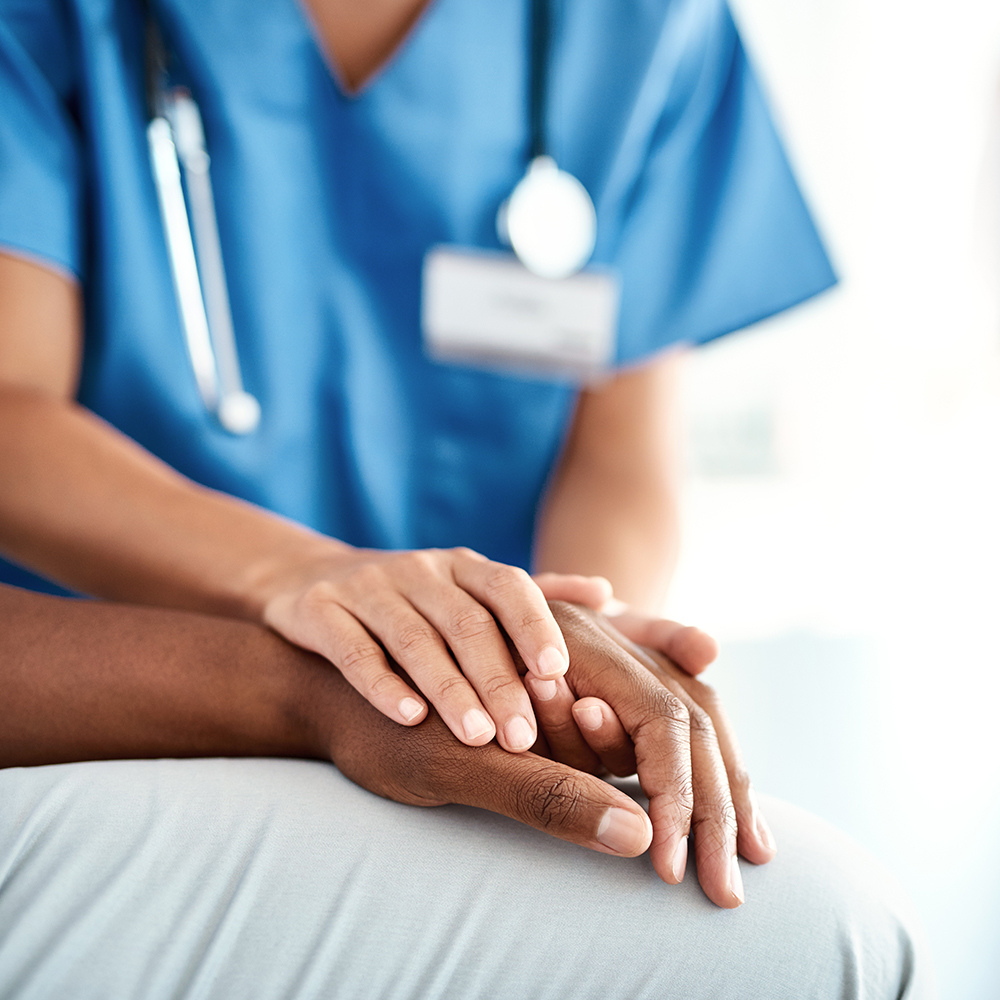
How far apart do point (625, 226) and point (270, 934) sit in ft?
2.71

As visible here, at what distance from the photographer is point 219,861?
1.43 feet

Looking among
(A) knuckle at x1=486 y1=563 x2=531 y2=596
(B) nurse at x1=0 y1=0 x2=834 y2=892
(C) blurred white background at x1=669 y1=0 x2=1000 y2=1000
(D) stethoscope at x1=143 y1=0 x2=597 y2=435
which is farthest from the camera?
(C) blurred white background at x1=669 y1=0 x2=1000 y2=1000

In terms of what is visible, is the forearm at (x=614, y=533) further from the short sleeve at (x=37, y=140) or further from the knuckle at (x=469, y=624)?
the short sleeve at (x=37, y=140)

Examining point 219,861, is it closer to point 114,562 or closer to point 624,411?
point 114,562

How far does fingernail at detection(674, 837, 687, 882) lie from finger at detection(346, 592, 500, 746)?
108mm

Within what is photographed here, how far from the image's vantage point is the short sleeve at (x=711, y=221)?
0.99 m

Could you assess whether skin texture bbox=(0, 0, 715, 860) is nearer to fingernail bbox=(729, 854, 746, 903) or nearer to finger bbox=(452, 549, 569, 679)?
finger bbox=(452, 549, 569, 679)

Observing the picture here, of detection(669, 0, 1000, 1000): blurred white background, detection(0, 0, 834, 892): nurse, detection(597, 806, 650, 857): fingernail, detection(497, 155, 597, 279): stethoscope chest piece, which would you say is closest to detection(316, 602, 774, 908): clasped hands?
detection(597, 806, 650, 857): fingernail

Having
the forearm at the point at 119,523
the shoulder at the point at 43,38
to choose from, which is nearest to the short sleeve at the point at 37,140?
the shoulder at the point at 43,38

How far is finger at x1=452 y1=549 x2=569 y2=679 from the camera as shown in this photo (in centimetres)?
48

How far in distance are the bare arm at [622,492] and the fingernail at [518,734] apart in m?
0.45

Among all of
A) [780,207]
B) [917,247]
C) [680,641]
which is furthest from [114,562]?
[917,247]

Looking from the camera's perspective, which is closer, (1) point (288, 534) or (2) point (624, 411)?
(1) point (288, 534)

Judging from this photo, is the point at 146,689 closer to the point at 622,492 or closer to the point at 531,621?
the point at 531,621
